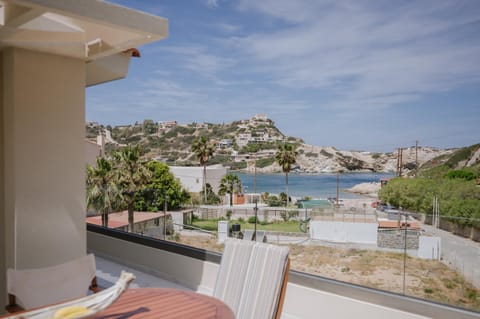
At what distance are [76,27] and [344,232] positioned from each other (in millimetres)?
6422

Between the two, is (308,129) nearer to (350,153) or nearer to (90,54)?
(350,153)

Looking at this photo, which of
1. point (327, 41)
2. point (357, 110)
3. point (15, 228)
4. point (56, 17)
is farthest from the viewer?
point (357, 110)

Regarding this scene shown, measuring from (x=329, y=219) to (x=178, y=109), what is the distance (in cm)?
3410

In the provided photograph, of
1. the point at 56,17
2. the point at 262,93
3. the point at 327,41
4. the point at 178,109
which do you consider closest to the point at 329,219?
the point at 56,17

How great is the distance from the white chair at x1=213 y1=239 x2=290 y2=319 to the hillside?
80.6 ft

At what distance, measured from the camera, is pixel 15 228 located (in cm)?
323

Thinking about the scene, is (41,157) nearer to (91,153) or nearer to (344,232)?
(344,232)

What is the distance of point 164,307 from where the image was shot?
2010 millimetres

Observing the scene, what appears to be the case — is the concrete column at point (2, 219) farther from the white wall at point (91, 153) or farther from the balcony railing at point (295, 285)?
the balcony railing at point (295, 285)

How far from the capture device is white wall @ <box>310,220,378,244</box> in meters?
7.32

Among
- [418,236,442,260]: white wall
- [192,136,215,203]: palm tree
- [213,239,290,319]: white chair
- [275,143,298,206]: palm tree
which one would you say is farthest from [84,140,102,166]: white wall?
[275,143,298,206]: palm tree

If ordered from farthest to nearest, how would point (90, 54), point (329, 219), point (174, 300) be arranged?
1. point (329, 219)
2. point (90, 54)
3. point (174, 300)

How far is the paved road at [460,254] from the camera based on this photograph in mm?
4590

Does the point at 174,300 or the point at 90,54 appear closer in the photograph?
the point at 174,300
